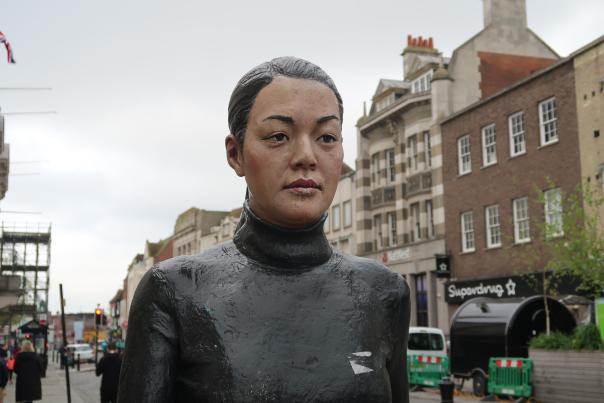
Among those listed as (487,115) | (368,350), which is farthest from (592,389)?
(487,115)

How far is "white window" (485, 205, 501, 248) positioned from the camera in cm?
2897

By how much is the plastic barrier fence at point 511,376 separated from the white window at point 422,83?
21.0m

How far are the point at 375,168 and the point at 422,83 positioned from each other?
5236 millimetres

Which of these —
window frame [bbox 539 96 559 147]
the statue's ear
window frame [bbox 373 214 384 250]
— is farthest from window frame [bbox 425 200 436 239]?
the statue's ear

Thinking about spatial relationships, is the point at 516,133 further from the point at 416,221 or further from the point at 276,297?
the point at 276,297

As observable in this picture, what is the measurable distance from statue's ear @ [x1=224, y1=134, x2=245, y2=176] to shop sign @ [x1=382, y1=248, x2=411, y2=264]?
1319 inches

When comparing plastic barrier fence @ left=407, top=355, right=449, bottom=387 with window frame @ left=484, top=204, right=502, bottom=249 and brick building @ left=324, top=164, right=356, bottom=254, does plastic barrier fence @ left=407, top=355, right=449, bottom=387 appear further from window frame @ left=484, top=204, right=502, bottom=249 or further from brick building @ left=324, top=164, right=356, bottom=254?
brick building @ left=324, top=164, right=356, bottom=254

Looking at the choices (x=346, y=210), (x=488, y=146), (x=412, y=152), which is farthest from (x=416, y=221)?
(x=346, y=210)

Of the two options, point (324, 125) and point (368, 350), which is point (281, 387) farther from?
point (324, 125)

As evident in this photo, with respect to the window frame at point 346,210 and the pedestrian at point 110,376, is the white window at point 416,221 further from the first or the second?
the pedestrian at point 110,376

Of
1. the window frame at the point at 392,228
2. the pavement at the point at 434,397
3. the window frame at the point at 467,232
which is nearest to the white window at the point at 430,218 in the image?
the window frame at the point at 467,232

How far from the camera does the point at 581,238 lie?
18562 mm

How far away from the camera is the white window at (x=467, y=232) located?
30592 mm

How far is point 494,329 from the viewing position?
17.4 m
